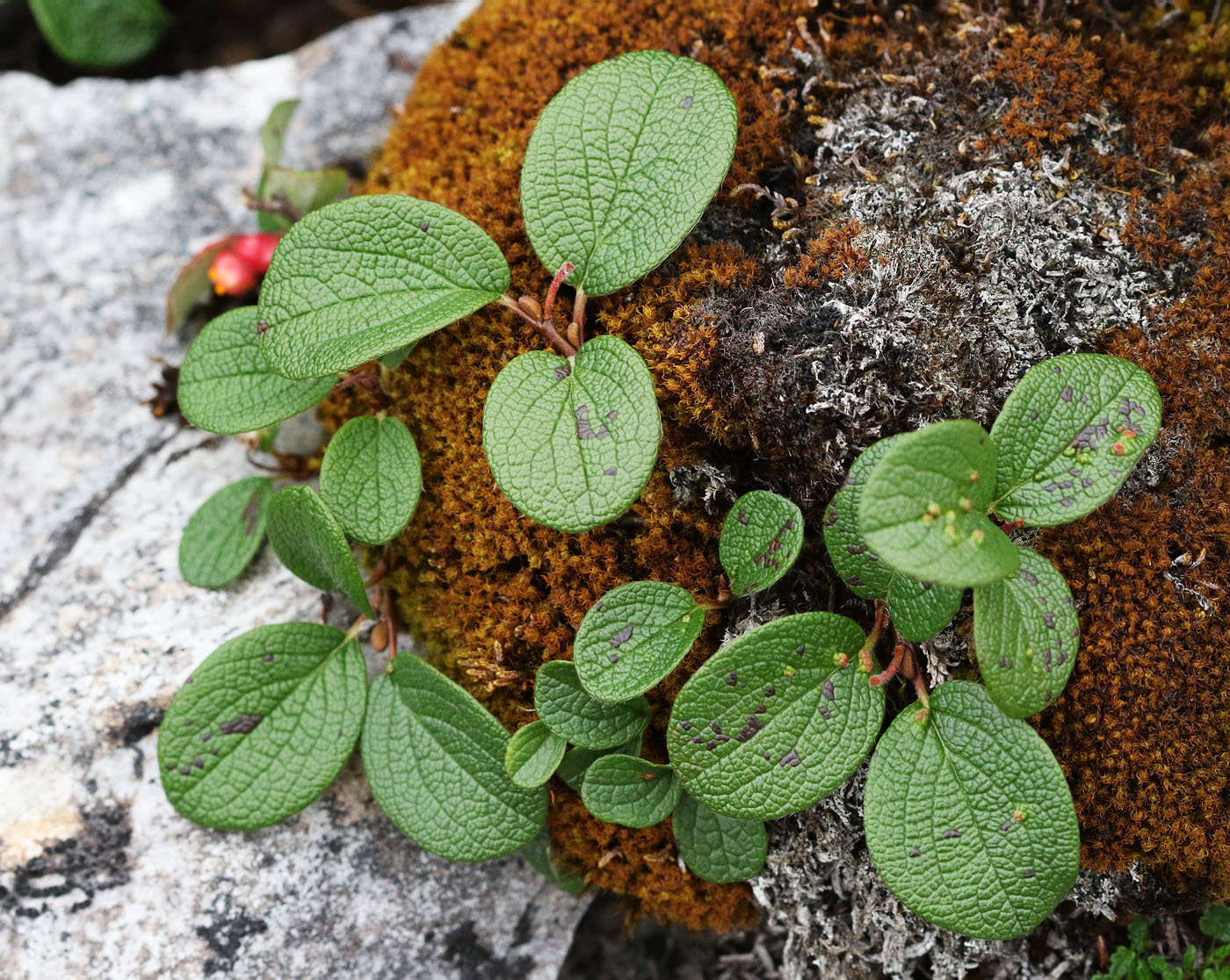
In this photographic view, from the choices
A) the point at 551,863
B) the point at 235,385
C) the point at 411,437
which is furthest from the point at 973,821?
the point at 235,385

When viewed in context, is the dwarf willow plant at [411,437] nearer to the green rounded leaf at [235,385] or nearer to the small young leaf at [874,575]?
the green rounded leaf at [235,385]

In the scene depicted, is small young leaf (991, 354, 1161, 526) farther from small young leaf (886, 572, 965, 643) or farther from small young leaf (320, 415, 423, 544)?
small young leaf (320, 415, 423, 544)

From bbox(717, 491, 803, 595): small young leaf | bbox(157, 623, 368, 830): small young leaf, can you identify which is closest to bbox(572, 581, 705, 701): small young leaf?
bbox(717, 491, 803, 595): small young leaf

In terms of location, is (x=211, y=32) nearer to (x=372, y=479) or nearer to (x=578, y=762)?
(x=372, y=479)

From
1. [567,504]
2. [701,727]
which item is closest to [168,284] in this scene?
[567,504]

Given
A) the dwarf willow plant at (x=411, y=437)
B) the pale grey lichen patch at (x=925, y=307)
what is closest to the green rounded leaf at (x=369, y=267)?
the dwarf willow plant at (x=411, y=437)
